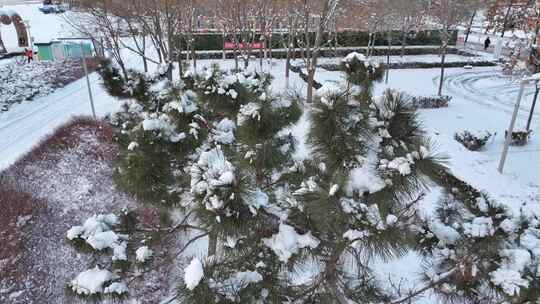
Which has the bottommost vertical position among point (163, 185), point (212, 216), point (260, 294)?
point (260, 294)

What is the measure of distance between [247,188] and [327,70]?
15.7m

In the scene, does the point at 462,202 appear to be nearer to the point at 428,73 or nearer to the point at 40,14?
the point at 428,73

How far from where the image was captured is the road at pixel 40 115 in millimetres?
9617

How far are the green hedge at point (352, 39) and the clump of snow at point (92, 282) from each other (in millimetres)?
19045

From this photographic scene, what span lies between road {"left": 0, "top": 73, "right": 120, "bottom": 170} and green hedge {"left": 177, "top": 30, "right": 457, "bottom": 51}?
8115 mm

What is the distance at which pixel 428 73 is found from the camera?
17469 millimetres

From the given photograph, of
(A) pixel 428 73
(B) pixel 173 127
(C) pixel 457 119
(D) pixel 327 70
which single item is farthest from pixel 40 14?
(B) pixel 173 127

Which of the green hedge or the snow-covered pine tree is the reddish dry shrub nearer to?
the snow-covered pine tree

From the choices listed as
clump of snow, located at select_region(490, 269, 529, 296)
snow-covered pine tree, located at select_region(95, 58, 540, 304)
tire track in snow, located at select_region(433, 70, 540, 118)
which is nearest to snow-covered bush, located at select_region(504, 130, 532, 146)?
tire track in snow, located at select_region(433, 70, 540, 118)

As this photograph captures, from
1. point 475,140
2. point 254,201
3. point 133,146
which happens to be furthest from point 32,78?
point 254,201

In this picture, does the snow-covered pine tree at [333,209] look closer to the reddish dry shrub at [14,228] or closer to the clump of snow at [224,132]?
the clump of snow at [224,132]

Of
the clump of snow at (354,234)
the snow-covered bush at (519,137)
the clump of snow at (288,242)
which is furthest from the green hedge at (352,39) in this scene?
the clump of snow at (354,234)

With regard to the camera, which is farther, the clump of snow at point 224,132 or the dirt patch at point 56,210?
the dirt patch at point 56,210

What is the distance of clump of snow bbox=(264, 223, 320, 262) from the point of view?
201 centimetres
